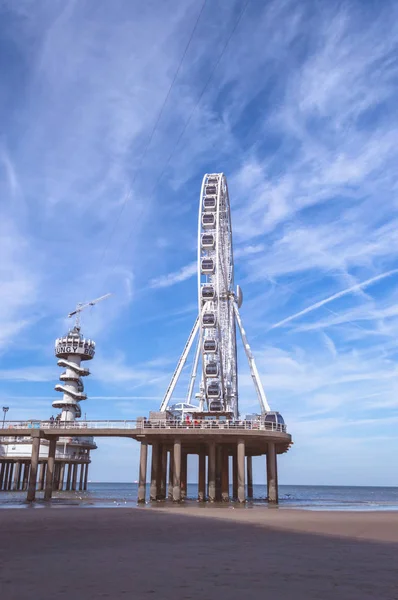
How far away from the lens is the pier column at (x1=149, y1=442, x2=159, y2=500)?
4288 cm

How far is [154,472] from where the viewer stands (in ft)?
142

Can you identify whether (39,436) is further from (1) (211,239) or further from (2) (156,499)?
(1) (211,239)

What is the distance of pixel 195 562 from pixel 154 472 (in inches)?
1324

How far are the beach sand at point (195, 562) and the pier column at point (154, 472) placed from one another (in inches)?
952

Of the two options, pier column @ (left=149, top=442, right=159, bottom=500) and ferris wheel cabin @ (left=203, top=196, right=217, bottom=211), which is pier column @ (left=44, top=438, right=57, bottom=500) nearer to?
pier column @ (left=149, top=442, right=159, bottom=500)

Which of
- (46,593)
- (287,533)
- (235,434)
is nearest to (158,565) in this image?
(46,593)

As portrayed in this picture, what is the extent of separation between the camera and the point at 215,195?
178 feet

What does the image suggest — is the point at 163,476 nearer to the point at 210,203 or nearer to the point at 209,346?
the point at 209,346

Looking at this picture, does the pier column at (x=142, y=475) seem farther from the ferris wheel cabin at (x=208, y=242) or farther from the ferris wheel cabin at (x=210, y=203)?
the ferris wheel cabin at (x=210, y=203)

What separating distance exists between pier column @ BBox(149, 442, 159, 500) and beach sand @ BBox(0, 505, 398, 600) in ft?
79.3

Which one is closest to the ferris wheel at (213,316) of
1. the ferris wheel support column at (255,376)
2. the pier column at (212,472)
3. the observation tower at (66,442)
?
the ferris wheel support column at (255,376)

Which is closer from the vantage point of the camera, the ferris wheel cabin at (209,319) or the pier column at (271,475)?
the pier column at (271,475)

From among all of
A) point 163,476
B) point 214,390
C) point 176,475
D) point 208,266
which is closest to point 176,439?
point 176,475

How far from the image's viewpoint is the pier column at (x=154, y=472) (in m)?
42.9
